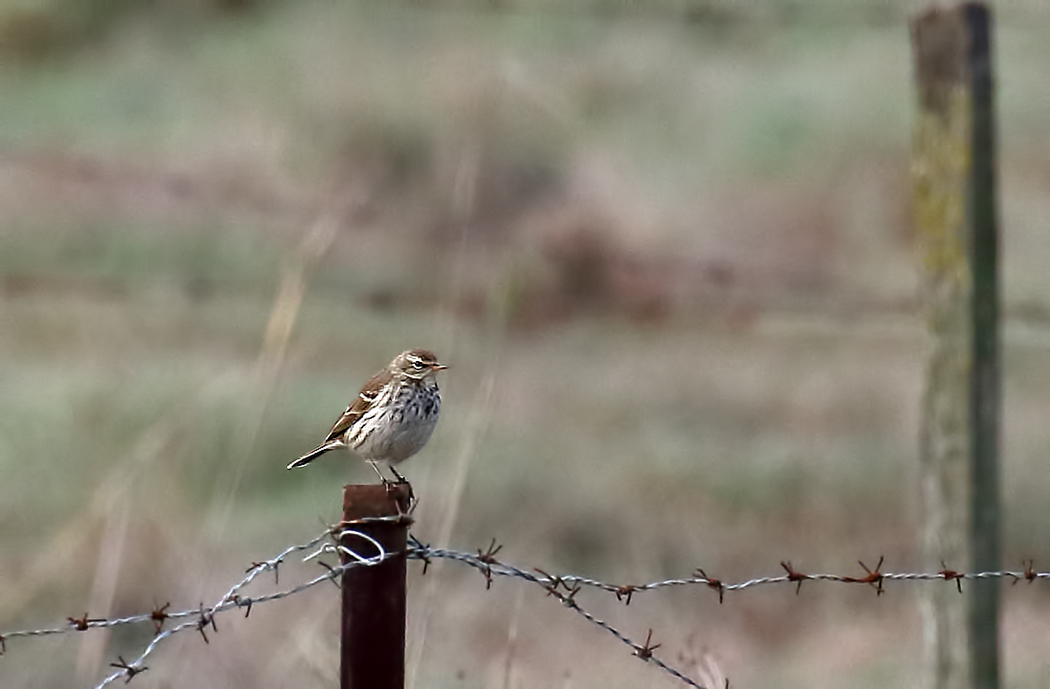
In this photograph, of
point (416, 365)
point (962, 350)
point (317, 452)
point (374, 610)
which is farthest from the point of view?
point (317, 452)

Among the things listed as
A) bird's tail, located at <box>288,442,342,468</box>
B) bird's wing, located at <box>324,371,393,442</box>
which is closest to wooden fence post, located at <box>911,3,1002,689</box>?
bird's wing, located at <box>324,371,393,442</box>

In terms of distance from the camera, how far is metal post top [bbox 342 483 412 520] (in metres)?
3.44

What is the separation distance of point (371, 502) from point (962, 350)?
2.51 meters

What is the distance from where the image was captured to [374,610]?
3361 mm

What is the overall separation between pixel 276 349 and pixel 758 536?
3076 millimetres

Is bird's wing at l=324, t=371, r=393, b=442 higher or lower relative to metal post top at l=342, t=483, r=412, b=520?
higher

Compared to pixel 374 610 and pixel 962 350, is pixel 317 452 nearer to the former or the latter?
pixel 962 350

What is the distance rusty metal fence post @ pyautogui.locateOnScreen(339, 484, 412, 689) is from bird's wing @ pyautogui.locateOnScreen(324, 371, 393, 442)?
2378 millimetres

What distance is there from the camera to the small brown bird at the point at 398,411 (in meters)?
5.60

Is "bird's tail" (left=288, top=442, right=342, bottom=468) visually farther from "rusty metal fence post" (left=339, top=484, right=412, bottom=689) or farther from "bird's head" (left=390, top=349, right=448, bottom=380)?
"rusty metal fence post" (left=339, top=484, right=412, bottom=689)

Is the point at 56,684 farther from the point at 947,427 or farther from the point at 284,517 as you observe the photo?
the point at 947,427

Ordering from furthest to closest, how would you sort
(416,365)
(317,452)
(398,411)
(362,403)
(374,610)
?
(317,452) < (362,403) < (416,365) < (398,411) < (374,610)

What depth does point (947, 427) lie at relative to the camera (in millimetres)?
5168

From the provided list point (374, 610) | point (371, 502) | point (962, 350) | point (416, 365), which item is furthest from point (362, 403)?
point (374, 610)
